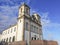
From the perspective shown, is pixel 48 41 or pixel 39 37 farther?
pixel 39 37

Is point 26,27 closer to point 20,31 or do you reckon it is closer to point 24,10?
point 20,31

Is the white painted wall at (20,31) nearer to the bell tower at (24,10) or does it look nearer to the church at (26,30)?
the church at (26,30)

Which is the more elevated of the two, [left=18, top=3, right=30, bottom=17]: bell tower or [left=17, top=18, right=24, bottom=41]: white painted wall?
[left=18, top=3, right=30, bottom=17]: bell tower

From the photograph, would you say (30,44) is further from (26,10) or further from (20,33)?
(26,10)

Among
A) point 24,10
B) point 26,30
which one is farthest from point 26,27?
point 24,10

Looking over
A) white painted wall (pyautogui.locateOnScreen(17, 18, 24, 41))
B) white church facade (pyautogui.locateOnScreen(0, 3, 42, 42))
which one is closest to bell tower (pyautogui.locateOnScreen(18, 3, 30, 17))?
white church facade (pyautogui.locateOnScreen(0, 3, 42, 42))

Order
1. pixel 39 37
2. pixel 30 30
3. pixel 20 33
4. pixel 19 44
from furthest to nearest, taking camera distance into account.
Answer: pixel 39 37
pixel 30 30
pixel 20 33
pixel 19 44

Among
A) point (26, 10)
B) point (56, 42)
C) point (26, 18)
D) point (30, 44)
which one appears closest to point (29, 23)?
point (26, 18)

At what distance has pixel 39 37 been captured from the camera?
4097 centimetres

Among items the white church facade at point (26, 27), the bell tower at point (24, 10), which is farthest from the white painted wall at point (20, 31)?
the bell tower at point (24, 10)

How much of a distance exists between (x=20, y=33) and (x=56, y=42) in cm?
1172

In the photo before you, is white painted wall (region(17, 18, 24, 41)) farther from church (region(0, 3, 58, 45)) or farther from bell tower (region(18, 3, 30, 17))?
bell tower (region(18, 3, 30, 17))

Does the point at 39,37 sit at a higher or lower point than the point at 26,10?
lower

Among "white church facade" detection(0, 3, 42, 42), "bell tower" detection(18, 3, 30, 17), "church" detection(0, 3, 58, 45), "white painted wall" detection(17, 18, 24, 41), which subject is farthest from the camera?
"bell tower" detection(18, 3, 30, 17)
